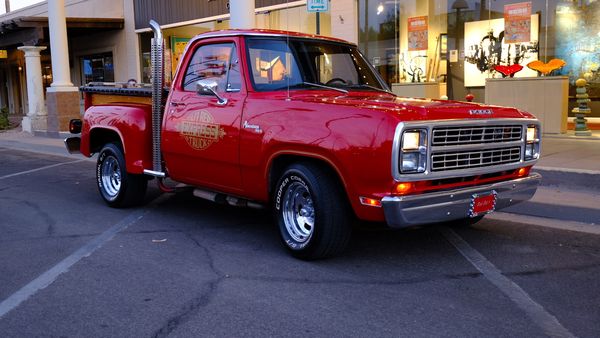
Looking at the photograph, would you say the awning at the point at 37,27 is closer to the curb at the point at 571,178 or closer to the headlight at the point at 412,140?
the curb at the point at 571,178

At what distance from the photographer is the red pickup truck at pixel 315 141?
4.45 metres

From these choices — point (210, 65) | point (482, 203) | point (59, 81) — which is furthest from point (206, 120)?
point (59, 81)

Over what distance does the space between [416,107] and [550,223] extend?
2.84 meters

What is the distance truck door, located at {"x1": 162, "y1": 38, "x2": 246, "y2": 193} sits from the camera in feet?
18.4

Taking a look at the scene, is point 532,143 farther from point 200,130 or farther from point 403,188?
point 200,130

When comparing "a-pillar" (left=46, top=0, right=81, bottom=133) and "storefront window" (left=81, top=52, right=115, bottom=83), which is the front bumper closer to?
"a-pillar" (left=46, top=0, right=81, bottom=133)

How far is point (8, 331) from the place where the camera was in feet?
12.4

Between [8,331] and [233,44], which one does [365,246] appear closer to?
[233,44]

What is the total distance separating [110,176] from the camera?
25.0 ft

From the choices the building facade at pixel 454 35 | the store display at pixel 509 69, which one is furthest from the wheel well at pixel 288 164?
the store display at pixel 509 69

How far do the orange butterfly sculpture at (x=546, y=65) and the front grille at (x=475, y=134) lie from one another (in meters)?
7.77

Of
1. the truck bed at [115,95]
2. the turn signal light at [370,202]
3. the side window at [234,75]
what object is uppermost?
the side window at [234,75]

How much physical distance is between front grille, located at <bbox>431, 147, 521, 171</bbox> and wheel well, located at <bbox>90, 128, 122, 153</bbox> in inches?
172

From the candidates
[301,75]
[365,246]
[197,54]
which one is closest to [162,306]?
[365,246]
